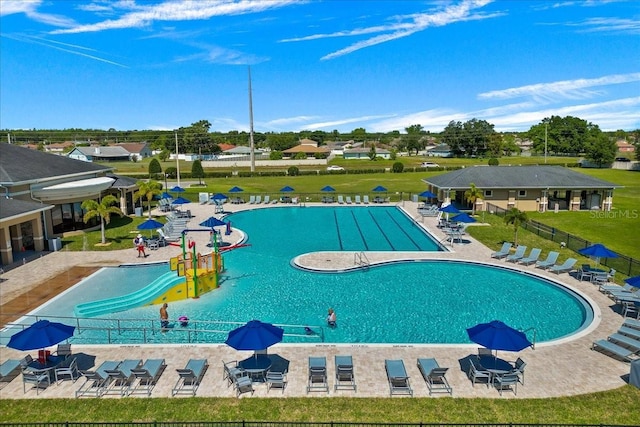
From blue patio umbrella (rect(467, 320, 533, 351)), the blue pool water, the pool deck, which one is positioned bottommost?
the blue pool water

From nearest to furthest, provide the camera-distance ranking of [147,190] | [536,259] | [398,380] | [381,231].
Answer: [398,380]
[536,259]
[381,231]
[147,190]

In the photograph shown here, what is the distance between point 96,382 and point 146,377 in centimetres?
143

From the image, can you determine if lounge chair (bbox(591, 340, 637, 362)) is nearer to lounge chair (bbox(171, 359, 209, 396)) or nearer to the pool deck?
the pool deck

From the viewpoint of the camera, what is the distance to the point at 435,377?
12.1 m

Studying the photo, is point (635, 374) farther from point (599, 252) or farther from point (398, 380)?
point (599, 252)

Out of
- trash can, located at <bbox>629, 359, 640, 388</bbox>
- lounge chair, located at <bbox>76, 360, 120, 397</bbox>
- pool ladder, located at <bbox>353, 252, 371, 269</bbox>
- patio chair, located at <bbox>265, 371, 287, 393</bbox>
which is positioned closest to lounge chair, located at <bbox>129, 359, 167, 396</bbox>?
lounge chair, located at <bbox>76, 360, 120, 397</bbox>

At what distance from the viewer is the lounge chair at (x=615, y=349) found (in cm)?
1321

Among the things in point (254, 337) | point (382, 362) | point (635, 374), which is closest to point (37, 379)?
point (254, 337)

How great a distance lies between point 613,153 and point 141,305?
91863 millimetres

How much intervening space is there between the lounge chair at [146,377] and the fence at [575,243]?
21.3m

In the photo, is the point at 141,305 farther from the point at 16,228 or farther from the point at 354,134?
the point at 354,134

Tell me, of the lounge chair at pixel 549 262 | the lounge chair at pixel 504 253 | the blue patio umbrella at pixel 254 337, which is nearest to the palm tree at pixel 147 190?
the blue patio umbrella at pixel 254 337

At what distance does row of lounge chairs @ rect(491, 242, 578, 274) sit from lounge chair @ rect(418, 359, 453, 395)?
13.4m

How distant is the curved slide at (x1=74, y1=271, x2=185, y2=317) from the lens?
58.6 ft
